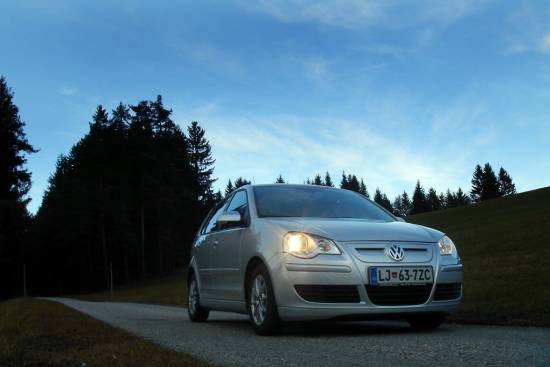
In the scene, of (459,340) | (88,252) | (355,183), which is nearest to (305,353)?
(459,340)

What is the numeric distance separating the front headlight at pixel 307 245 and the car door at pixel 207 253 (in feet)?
7.64

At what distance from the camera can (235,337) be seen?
6.28 m

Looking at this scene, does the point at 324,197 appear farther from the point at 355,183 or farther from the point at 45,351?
the point at 355,183

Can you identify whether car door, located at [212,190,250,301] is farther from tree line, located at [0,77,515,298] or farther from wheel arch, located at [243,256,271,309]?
tree line, located at [0,77,515,298]

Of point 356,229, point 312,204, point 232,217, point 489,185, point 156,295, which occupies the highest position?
point 489,185

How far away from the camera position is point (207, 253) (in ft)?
27.6

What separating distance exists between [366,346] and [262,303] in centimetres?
151

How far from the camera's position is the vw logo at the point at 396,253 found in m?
5.89

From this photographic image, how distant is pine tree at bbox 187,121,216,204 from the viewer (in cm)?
7869

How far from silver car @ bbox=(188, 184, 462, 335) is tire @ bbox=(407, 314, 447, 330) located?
0.04ft

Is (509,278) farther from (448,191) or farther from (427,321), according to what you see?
→ (448,191)

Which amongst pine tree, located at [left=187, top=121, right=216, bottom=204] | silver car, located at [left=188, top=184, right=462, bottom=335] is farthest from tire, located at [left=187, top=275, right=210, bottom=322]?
pine tree, located at [left=187, top=121, right=216, bottom=204]

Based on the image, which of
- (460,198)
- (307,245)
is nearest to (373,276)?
(307,245)

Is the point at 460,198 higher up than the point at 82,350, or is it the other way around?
the point at 460,198
